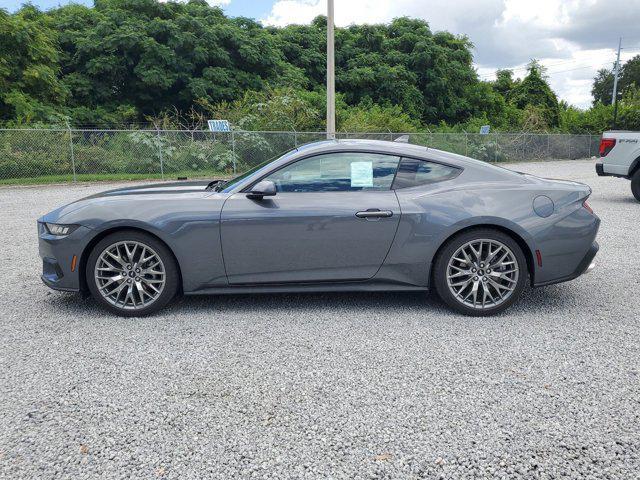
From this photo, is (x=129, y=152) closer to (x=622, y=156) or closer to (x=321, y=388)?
(x=622, y=156)

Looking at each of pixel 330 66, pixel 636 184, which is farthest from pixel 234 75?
pixel 636 184

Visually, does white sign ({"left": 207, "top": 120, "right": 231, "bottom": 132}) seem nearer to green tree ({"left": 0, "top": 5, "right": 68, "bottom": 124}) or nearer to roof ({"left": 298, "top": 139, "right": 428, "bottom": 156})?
green tree ({"left": 0, "top": 5, "right": 68, "bottom": 124})

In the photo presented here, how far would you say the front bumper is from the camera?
4238mm

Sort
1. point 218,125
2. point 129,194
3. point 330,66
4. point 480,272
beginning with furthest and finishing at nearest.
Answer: point 218,125 → point 330,66 → point 129,194 → point 480,272

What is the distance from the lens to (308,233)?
167 inches

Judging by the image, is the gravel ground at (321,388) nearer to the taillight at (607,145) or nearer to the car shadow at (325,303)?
the car shadow at (325,303)

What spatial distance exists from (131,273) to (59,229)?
0.68 meters

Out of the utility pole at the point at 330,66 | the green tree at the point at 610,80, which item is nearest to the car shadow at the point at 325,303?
the utility pole at the point at 330,66

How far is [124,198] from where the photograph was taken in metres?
4.37

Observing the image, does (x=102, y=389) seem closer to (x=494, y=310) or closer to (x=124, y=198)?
(x=124, y=198)

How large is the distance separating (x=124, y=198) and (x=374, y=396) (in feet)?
8.64

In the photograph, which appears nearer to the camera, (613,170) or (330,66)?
(613,170)

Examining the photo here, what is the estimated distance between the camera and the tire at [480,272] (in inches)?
167

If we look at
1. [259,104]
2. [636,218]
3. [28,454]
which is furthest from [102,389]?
[259,104]
